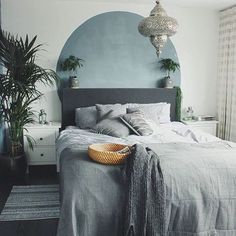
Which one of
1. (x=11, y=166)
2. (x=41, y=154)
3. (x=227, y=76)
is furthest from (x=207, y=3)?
(x=11, y=166)

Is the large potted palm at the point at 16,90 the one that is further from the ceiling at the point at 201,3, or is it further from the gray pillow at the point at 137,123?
the ceiling at the point at 201,3

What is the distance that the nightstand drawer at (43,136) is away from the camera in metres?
4.13

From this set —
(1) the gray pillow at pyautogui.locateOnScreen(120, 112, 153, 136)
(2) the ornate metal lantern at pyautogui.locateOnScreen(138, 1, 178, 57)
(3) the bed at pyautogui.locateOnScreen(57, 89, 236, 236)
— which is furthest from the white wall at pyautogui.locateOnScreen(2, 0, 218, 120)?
(3) the bed at pyautogui.locateOnScreen(57, 89, 236, 236)

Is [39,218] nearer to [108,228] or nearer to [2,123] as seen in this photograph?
[108,228]

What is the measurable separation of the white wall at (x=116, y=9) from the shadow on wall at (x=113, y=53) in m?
0.12

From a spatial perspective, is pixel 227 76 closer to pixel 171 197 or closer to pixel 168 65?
pixel 168 65

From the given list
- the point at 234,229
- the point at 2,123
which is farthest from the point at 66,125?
the point at 234,229

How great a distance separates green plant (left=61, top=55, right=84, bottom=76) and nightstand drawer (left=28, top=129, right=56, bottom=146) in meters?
0.95

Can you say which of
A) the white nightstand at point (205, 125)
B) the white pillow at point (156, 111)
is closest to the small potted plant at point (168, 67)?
the white pillow at point (156, 111)

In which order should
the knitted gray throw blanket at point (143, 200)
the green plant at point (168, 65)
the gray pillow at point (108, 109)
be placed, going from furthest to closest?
the green plant at point (168, 65)
the gray pillow at point (108, 109)
the knitted gray throw blanket at point (143, 200)

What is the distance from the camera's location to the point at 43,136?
416cm

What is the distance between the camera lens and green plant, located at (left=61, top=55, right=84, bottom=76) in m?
4.27

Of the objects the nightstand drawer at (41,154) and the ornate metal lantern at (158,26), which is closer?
the ornate metal lantern at (158,26)

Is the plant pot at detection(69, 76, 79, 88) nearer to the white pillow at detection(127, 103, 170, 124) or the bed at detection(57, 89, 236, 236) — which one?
the white pillow at detection(127, 103, 170, 124)
